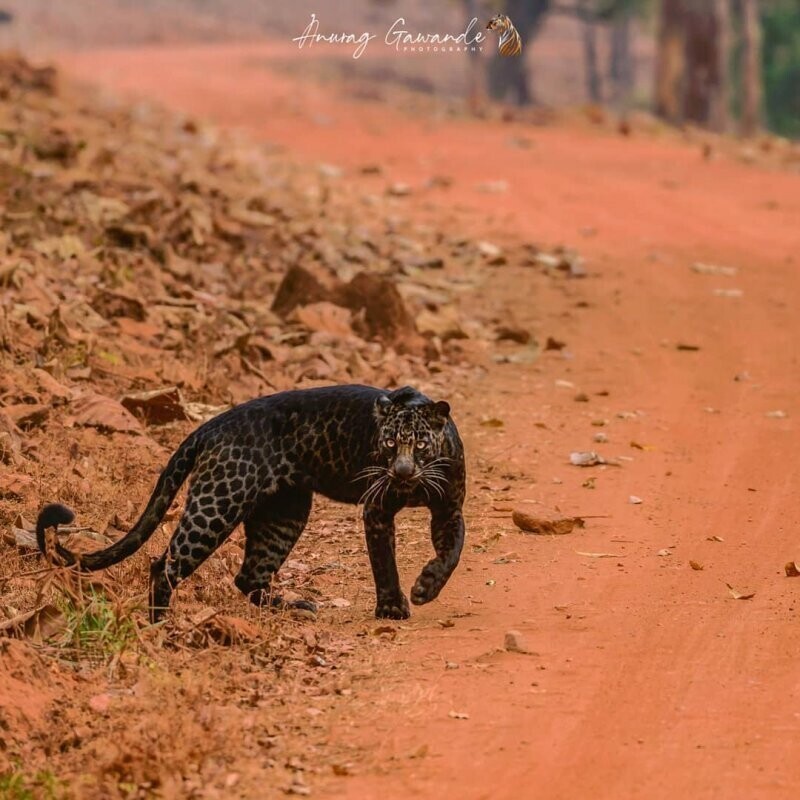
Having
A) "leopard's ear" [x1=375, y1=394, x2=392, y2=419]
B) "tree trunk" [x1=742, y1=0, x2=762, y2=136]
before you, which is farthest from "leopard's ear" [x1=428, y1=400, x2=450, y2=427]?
"tree trunk" [x1=742, y1=0, x2=762, y2=136]

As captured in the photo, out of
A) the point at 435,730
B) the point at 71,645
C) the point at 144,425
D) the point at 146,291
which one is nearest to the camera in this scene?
the point at 435,730

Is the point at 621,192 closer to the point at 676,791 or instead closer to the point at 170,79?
the point at 676,791

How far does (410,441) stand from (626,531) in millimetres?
2098

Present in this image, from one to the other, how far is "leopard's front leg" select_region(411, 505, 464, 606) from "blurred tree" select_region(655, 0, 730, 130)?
22810 millimetres

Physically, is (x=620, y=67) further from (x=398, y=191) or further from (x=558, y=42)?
(x=398, y=191)

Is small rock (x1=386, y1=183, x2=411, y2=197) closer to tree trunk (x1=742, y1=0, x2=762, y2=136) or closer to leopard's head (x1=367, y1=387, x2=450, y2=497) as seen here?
tree trunk (x1=742, y1=0, x2=762, y2=136)

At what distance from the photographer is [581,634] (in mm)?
6977

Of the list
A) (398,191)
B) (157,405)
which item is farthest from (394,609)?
(398,191)

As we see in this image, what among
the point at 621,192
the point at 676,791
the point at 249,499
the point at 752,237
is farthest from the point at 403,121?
the point at 676,791

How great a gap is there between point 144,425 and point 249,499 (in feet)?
10.6

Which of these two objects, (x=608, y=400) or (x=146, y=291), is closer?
(x=608, y=400)

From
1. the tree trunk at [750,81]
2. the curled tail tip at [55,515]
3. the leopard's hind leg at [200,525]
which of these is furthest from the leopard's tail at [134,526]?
the tree trunk at [750,81]

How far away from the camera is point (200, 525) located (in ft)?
23.1

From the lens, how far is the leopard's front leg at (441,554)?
7.13 meters
